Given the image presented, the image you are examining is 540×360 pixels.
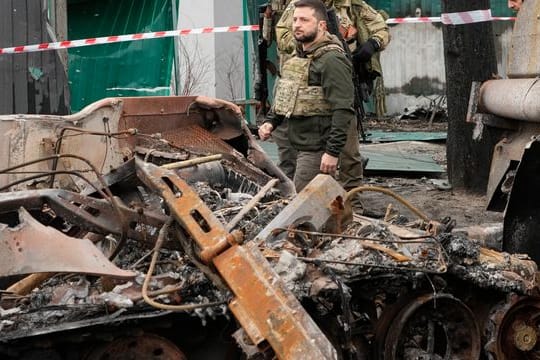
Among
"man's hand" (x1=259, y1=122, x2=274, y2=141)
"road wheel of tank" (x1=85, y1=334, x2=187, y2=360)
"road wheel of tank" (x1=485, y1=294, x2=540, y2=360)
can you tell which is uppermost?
"man's hand" (x1=259, y1=122, x2=274, y2=141)

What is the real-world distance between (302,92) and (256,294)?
10.7ft

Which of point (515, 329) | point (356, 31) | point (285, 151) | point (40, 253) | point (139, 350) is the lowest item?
point (515, 329)

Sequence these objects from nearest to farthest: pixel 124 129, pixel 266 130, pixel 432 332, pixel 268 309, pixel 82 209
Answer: pixel 268 309 → pixel 82 209 → pixel 432 332 → pixel 124 129 → pixel 266 130

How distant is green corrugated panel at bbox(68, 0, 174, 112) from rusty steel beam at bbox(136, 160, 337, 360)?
9.15 m

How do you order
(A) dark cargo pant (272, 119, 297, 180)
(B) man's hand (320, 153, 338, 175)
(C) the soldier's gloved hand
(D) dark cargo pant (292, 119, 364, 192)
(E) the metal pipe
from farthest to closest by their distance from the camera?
(C) the soldier's gloved hand
(A) dark cargo pant (272, 119, 297, 180)
(D) dark cargo pant (292, 119, 364, 192)
(B) man's hand (320, 153, 338, 175)
(E) the metal pipe

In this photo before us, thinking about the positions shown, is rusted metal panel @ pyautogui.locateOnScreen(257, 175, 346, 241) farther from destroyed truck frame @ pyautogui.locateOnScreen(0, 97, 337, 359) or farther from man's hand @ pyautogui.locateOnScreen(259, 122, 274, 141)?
man's hand @ pyautogui.locateOnScreen(259, 122, 274, 141)

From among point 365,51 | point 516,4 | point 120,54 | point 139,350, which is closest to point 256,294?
point 139,350

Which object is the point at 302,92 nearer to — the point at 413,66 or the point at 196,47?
the point at 196,47

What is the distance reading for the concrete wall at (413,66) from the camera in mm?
18703

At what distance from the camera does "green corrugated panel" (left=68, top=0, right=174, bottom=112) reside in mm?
12641

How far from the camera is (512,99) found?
609 centimetres

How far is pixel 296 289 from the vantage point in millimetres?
3852

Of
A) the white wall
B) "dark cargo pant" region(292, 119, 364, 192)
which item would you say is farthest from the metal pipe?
the white wall

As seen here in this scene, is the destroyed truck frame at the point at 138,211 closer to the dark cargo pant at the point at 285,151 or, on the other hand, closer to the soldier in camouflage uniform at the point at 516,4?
the dark cargo pant at the point at 285,151
